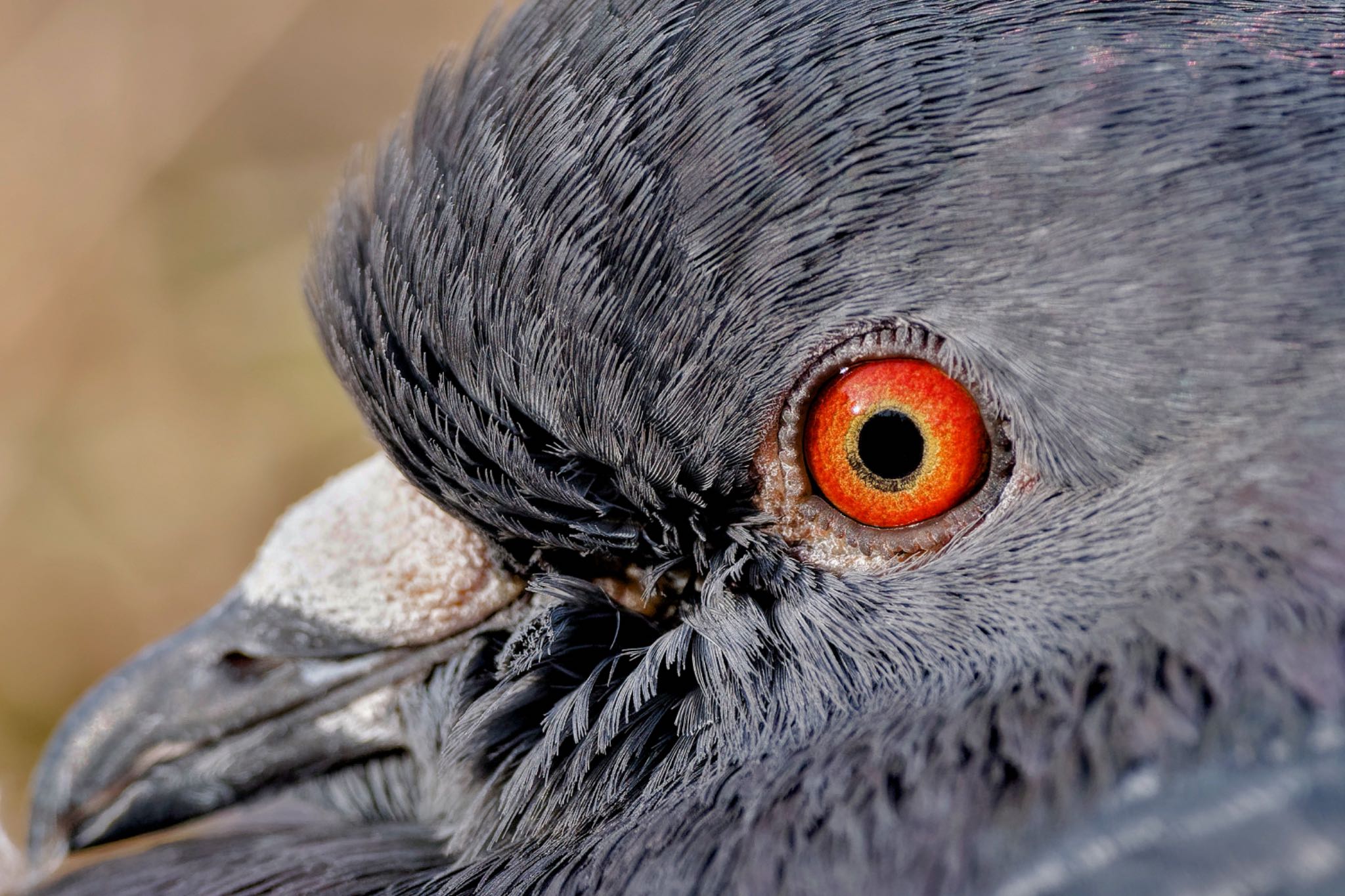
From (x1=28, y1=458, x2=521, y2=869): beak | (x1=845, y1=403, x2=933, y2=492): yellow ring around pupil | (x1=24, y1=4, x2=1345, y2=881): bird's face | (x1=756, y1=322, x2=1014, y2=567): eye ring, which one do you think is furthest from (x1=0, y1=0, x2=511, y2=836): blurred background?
(x1=845, y1=403, x2=933, y2=492): yellow ring around pupil

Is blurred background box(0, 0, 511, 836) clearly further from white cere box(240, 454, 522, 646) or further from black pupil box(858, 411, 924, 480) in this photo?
black pupil box(858, 411, 924, 480)

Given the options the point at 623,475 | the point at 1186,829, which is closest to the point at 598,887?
the point at 623,475

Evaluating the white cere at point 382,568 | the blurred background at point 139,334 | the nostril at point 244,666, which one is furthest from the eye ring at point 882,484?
the blurred background at point 139,334

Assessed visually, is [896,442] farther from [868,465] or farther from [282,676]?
[282,676]

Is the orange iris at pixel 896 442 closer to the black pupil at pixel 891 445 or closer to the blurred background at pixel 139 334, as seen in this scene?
the black pupil at pixel 891 445

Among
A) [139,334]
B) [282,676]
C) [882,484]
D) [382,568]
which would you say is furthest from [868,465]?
[139,334]

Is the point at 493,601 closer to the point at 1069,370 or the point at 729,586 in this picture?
the point at 729,586

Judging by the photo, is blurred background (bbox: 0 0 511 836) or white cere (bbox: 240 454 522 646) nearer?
white cere (bbox: 240 454 522 646)
